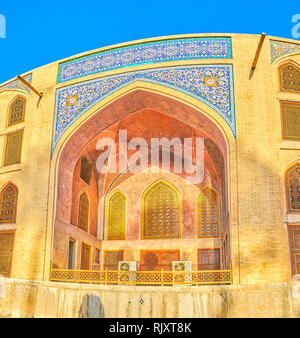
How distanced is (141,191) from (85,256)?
2938 mm

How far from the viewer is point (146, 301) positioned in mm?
9523

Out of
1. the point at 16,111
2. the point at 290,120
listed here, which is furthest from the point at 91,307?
the point at 16,111

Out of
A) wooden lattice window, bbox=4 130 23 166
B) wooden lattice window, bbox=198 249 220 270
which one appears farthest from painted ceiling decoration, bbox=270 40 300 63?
wooden lattice window, bbox=4 130 23 166

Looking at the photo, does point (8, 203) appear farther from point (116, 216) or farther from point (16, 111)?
point (116, 216)

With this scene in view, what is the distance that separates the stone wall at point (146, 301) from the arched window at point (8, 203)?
6.61ft

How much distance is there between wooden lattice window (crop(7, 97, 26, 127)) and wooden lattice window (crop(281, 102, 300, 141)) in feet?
23.2

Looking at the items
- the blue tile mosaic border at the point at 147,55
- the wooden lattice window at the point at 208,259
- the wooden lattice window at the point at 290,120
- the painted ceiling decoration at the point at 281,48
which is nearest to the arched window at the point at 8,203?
the blue tile mosaic border at the point at 147,55

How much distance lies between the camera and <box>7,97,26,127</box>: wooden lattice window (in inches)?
513

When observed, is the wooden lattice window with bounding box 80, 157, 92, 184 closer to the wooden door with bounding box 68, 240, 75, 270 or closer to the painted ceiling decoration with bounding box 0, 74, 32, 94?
the wooden door with bounding box 68, 240, 75, 270

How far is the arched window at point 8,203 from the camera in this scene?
1206cm

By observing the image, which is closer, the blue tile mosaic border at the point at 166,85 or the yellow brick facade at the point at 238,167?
the yellow brick facade at the point at 238,167

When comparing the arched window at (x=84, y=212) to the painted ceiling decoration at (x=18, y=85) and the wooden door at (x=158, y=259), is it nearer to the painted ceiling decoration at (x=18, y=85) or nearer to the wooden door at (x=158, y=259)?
the wooden door at (x=158, y=259)

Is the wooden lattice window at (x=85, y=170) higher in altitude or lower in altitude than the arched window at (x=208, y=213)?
higher

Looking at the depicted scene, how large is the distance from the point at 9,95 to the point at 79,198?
3.68 metres
